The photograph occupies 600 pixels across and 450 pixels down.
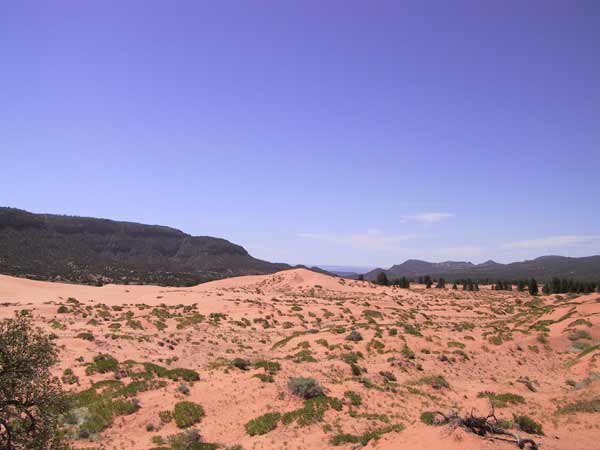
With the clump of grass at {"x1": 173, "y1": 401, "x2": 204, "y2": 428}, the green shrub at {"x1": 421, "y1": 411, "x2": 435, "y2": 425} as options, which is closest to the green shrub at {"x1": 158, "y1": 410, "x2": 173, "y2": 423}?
the clump of grass at {"x1": 173, "y1": 401, "x2": 204, "y2": 428}

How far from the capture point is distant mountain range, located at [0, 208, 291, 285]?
96.0 metres

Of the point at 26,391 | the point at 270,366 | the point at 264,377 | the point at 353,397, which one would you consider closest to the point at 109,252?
the point at 270,366

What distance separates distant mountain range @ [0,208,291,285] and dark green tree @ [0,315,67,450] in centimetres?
8313

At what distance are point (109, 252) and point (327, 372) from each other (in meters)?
139

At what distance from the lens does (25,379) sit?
9102 millimetres

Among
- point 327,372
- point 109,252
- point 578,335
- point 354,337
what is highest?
point 109,252

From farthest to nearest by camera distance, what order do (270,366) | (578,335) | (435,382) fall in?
(578,335), (270,366), (435,382)

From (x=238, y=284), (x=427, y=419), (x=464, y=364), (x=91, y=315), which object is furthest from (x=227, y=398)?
(x=238, y=284)

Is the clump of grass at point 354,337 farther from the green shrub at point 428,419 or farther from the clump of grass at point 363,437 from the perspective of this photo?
the green shrub at point 428,419

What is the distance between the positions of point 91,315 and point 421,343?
28846mm

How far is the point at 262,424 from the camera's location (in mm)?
13484

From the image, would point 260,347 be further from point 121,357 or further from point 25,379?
point 25,379

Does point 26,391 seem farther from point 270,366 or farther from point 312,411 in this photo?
point 270,366

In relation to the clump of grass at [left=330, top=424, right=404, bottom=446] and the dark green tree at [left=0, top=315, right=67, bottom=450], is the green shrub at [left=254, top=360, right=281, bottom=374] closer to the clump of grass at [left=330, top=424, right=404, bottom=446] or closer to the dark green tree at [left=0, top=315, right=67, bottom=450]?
the clump of grass at [left=330, top=424, right=404, bottom=446]
